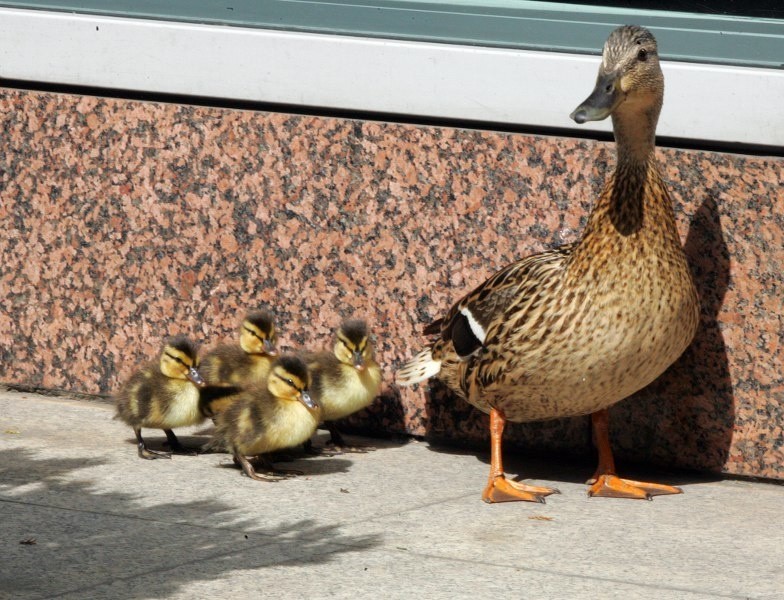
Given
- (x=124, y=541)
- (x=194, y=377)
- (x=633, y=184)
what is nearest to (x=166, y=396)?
(x=194, y=377)

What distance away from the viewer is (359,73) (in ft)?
23.8

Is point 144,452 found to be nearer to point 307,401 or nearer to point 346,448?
point 307,401

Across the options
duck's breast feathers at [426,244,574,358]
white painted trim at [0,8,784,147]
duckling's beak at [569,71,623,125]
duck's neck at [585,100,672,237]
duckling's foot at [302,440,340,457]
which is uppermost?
white painted trim at [0,8,784,147]

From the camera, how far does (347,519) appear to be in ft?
18.9

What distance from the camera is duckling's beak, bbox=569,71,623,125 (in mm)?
5547

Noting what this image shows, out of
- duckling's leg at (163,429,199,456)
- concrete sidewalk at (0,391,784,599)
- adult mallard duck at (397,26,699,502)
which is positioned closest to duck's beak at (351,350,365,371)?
concrete sidewalk at (0,391,784,599)

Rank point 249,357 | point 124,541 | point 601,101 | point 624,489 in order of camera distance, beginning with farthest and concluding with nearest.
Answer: point 249,357 → point 624,489 → point 601,101 → point 124,541

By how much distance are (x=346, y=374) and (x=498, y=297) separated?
0.96 m

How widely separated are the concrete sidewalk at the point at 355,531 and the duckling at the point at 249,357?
0.46 meters

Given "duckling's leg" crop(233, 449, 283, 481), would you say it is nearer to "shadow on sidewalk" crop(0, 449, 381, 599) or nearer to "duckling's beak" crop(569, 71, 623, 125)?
"shadow on sidewalk" crop(0, 449, 381, 599)

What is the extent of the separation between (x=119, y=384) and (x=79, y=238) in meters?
0.83

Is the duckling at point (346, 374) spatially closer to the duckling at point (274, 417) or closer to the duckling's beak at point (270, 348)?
the duckling's beak at point (270, 348)

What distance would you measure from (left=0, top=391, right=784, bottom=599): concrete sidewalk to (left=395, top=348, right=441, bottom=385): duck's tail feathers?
15.9 inches

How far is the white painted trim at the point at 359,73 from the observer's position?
6602mm
